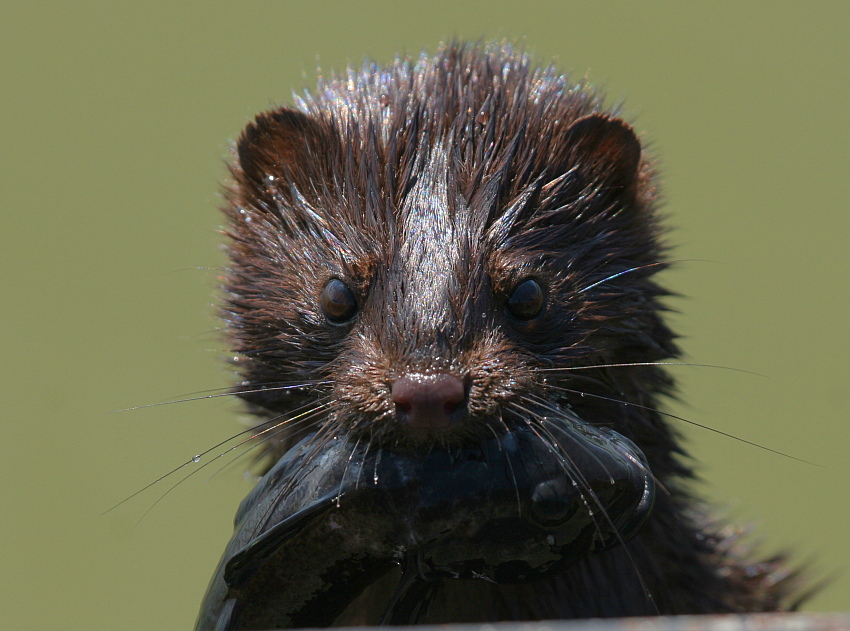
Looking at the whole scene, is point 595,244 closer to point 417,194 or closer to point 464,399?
point 417,194

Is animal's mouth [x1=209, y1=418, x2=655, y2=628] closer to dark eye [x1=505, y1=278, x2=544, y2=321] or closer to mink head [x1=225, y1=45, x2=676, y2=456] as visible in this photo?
mink head [x1=225, y1=45, x2=676, y2=456]

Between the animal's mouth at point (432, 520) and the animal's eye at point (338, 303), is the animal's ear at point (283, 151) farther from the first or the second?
the animal's mouth at point (432, 520)

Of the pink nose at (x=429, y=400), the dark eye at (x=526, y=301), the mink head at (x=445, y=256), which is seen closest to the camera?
the pink nose at (x=429, y=400)

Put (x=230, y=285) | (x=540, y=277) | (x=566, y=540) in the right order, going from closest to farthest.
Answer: (x=566, y=540), (x=540, y=277), (x=230, y=285)

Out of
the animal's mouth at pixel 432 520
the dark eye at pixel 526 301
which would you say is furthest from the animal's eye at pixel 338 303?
the animal's mouth at pixel 432 520

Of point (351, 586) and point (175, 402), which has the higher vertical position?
Result: point (175, 402)

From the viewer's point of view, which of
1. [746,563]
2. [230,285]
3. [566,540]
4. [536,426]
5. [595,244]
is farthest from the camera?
[746,563]

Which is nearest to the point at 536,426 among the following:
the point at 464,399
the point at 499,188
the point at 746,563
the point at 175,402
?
the point at 464,399

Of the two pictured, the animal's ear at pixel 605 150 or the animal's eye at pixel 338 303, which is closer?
the animal's eye at pixel 338 303
